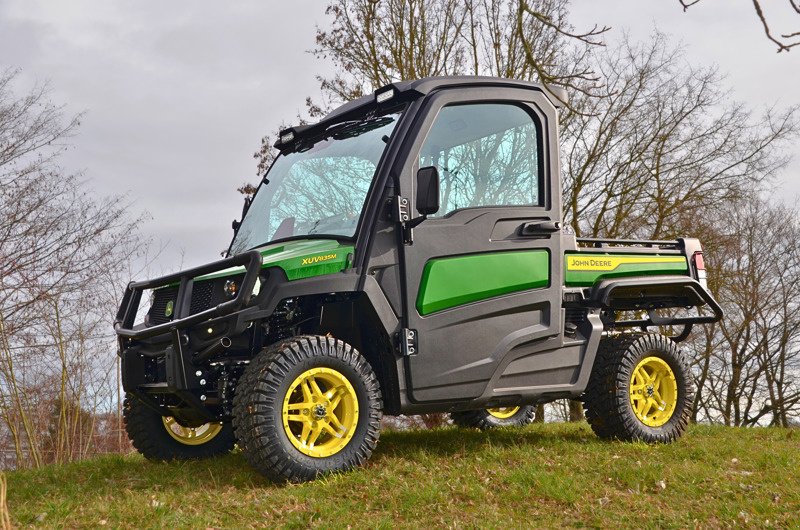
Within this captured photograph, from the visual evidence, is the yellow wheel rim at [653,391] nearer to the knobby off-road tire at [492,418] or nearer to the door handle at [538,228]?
the door handle at [538,228]

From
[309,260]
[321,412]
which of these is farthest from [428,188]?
[321,412]

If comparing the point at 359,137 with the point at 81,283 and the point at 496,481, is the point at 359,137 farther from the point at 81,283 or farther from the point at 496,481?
the point at 81,283

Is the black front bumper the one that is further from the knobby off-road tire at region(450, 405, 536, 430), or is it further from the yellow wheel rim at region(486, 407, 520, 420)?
the yellow wheel rim at region(486, 407, 520, 420)

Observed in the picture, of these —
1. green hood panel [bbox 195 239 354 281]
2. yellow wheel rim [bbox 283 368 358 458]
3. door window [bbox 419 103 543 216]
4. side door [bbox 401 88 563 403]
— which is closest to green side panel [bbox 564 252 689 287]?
side door [bbox 401 88 563 403]

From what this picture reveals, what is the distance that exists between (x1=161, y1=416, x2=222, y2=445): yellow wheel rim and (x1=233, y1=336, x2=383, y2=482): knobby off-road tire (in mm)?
1748

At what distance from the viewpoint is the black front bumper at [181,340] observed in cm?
557

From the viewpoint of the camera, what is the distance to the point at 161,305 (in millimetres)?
6445

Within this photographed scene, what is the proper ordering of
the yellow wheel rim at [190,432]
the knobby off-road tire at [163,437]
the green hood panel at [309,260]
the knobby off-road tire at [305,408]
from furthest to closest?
the yellow wheel rim at [190,432] → the knobby off-road tire at [163,437] → the green hood panel at [309,260] → the knobby off-road tire at [305,408]

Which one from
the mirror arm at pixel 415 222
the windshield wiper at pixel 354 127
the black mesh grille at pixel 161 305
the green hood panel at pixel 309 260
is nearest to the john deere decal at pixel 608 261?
the mirror arm at pixel 415 222

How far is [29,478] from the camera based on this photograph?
6.75 metres

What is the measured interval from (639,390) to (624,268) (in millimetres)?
1129

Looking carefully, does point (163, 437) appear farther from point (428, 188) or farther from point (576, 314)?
point (576, 314)

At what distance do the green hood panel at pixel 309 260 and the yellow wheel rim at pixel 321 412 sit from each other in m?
0.67

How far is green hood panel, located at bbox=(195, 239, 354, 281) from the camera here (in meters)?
5.66
